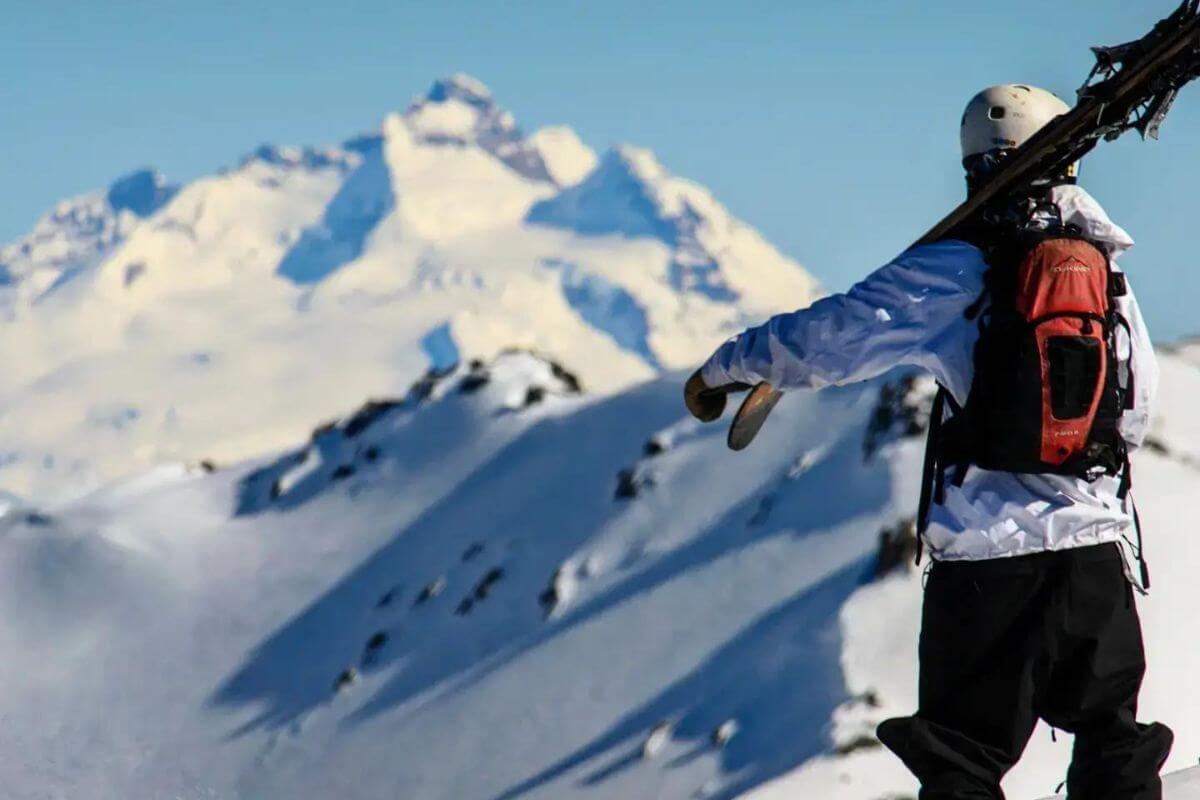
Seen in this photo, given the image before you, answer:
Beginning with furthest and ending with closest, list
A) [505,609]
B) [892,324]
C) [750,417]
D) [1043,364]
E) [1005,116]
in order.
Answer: [505,609]
[750,417]
[1005,116]
[892,324]
[1043,364]

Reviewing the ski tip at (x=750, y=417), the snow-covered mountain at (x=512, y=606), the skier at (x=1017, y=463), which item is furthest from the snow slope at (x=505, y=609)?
the skier at (x=1017, y=463)

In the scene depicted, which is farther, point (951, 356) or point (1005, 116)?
point (1005, 116)

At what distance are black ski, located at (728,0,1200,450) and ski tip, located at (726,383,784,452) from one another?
0.24m

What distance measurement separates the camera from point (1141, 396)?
489 cm

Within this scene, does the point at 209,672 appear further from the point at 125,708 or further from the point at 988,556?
the point at 988,556

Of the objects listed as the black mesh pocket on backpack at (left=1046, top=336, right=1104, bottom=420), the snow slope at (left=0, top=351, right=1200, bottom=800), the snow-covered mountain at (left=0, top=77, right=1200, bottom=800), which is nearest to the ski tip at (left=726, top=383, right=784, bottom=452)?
the black mesh pocket on backpack at (left=1046, top=336, right=1104, bottom=420)

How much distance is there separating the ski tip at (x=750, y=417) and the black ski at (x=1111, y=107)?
237 mm

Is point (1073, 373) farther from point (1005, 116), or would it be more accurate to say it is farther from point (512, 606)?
point (512, 606)

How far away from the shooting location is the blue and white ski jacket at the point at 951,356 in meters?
4.68

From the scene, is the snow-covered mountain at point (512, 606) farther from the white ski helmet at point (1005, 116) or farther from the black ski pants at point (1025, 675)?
the white ski helmet at point (1005, 116)

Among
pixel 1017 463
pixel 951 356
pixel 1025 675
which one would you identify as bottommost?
pixel 1025 675

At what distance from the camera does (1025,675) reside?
475 cm

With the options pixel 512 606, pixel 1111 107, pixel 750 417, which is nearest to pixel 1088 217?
pixel 1111 107

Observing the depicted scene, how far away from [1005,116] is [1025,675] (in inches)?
66.3
